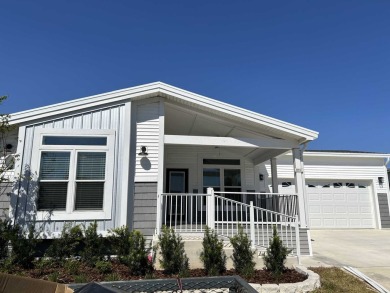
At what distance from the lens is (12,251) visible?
18.8ft

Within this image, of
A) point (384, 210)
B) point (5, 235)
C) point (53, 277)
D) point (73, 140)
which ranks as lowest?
point (53, 277)

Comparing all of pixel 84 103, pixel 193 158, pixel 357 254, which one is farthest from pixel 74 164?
pixel 357 254

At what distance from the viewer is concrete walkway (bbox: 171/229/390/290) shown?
6168mm

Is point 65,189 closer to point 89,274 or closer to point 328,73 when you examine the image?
point 89,274

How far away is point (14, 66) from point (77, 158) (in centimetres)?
528

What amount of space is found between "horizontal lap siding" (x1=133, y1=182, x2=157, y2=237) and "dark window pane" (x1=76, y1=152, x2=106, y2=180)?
36.4 inches

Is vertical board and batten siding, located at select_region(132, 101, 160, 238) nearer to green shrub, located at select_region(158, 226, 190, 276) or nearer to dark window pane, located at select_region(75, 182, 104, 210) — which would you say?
dark window pane, located at select_region(75, 182, 104, 210)

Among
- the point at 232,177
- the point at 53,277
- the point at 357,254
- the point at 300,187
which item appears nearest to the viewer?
the point at 53,277

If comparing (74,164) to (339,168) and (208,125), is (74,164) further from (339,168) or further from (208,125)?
(339,168)

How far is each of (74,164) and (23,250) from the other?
6.66 feet

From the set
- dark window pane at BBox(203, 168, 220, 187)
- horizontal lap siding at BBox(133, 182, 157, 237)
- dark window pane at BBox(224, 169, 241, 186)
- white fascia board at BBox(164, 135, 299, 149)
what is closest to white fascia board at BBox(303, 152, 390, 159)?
dark window pane at BBox(224, 169, 241, 186)

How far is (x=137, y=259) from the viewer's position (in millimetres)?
5539

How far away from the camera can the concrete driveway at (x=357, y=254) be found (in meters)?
6.33

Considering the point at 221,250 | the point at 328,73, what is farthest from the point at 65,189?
the point at 328,73
